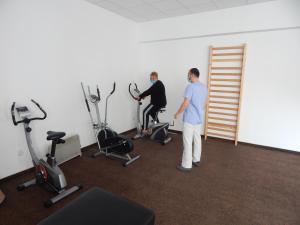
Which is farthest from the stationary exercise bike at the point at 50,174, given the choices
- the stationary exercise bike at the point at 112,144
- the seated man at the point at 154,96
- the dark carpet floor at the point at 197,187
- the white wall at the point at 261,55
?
the white wall at the point at 261,55

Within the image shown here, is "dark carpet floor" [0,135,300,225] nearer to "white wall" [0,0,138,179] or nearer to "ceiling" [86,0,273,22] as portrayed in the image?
"white wall" [0,0,138,179]

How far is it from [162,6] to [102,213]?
12.6 ft

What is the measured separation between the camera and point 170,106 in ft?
16.0

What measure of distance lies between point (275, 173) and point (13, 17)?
455cm

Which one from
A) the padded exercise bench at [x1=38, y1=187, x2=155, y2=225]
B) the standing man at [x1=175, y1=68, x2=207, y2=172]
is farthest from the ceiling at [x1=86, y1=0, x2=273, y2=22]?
the padded exercise bench at [x1=38, y1=187, x2=155, y2=225]

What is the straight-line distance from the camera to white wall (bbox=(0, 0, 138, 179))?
260 cm

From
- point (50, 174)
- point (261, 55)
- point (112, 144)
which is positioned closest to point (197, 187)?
point (112, 144)

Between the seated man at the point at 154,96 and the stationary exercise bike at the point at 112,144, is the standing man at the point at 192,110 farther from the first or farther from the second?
the seated man at the point at 154,96

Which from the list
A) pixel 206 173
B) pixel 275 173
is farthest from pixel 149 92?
pixel 275 173

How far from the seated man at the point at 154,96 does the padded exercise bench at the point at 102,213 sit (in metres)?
3.02

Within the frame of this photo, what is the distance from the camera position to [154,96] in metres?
4.21

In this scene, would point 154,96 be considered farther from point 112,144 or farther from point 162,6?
point 162,6

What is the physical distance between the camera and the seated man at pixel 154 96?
13.4 ft

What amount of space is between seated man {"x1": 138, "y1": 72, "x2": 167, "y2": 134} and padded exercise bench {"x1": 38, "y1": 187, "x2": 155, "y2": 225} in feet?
9.89
